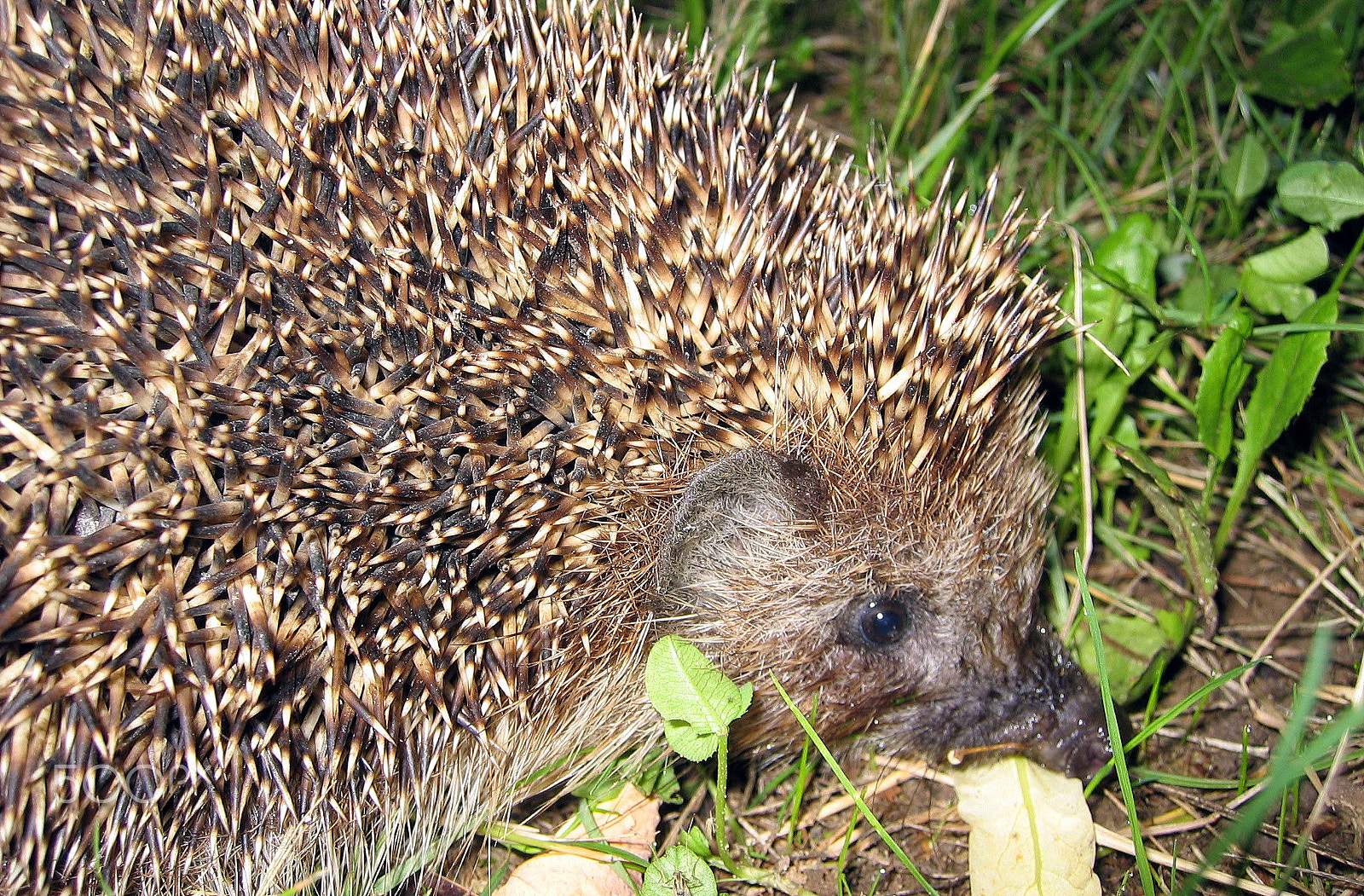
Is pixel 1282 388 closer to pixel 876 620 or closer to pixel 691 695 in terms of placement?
pixel 876 620

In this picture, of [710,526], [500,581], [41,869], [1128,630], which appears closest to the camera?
[41,869]

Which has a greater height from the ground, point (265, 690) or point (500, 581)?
point (500, 581)

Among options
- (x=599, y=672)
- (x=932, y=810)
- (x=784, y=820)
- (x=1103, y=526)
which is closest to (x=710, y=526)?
(x=599, y=672)

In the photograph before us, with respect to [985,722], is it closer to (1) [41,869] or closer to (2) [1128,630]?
(2) [1128,630]

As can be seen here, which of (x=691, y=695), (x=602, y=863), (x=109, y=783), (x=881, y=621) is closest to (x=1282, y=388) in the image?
(x=881, y=621)

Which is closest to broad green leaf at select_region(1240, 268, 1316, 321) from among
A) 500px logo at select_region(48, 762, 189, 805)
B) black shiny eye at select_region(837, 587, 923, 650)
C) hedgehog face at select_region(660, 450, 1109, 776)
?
hedgehog face at select_region(660, 450, 1109, 776)

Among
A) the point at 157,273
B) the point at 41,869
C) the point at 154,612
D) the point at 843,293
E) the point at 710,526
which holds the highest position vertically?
the point at 843,293

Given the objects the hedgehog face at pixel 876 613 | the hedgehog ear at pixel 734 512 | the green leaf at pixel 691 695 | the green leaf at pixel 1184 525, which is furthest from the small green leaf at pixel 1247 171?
the green leaf at pixel 691 695
